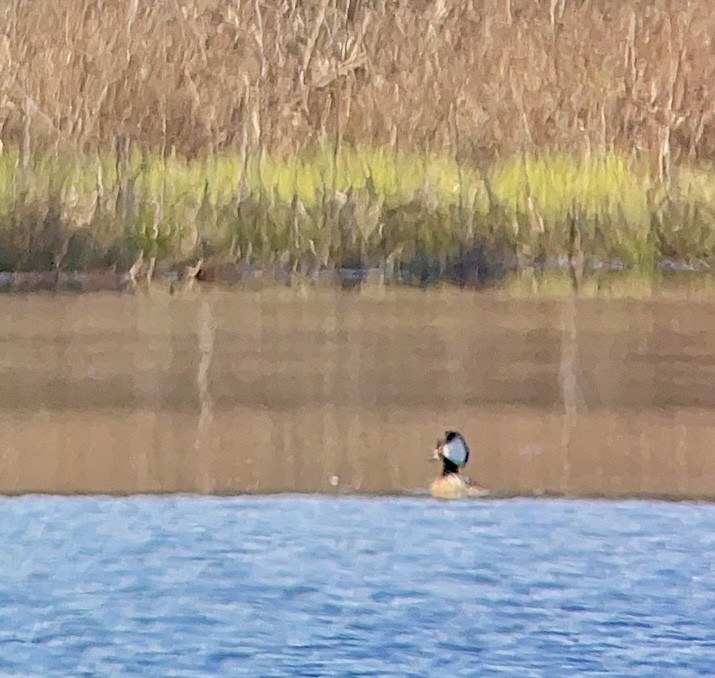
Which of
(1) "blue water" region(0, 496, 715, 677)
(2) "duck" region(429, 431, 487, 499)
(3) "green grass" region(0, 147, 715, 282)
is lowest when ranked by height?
(1) "blue water" region(0, 496, 715, 677)

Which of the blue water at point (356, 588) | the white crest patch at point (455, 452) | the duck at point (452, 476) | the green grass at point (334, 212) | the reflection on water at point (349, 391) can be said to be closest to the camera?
the blue water at point (356, 588)

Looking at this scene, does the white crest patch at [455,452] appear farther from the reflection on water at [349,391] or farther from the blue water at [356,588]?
the blue water at [356,588]

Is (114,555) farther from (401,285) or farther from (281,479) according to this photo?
(401,285)

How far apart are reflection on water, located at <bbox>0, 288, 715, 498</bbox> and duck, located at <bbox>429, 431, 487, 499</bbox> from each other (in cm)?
9

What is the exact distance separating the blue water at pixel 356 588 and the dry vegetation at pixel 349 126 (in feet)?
16.1

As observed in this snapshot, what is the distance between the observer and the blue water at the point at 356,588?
3.01 metres

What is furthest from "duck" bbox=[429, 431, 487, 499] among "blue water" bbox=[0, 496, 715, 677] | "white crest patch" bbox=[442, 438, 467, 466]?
"blue water" bbox=[0, 496, 715, 677]

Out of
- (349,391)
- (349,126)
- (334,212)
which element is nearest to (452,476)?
(349,391)

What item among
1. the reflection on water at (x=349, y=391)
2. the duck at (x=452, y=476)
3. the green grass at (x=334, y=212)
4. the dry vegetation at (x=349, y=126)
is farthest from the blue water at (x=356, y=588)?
the dry vegetation at (x=349, y=126)

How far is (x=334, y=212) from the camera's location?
9.02 metres

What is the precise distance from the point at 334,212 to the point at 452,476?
4892 millimetres

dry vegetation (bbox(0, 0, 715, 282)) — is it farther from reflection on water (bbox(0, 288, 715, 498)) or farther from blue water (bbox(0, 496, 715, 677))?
blue water (bbox(0, 496, 715, 677))

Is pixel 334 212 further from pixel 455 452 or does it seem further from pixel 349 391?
pixel 455 452

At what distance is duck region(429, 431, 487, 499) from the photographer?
164 inches
